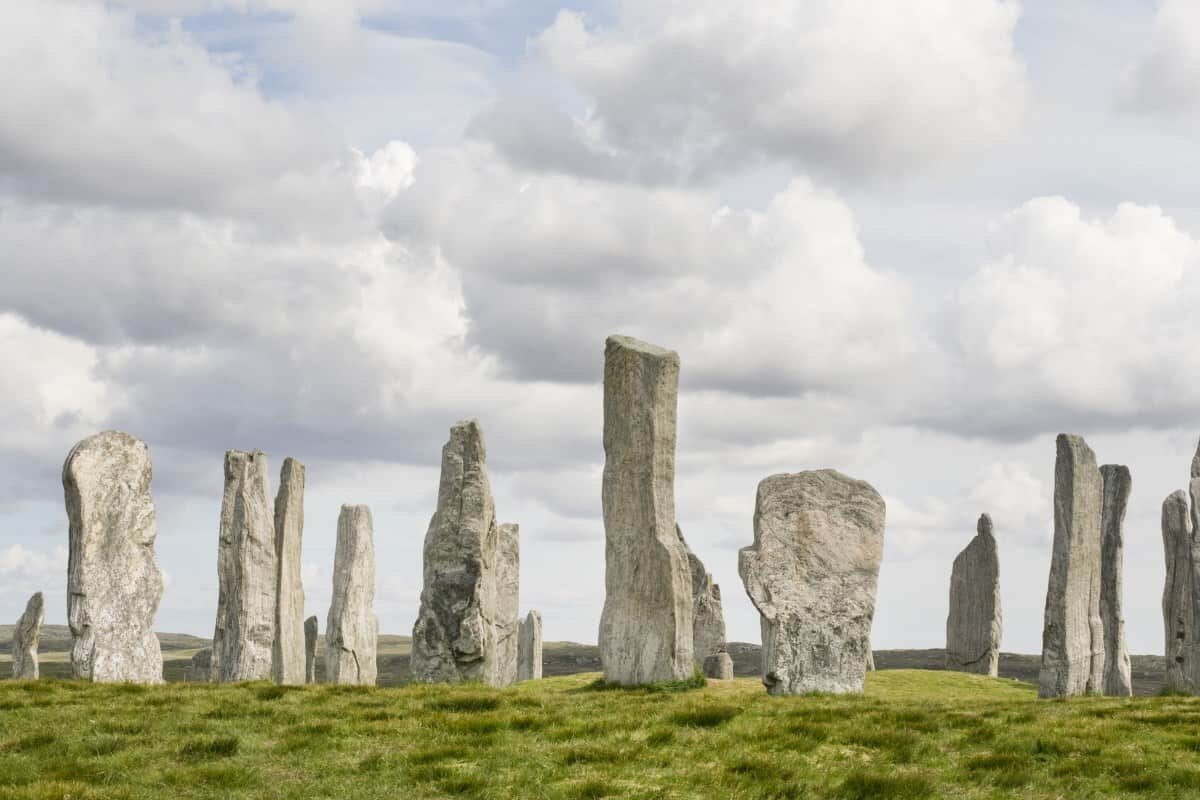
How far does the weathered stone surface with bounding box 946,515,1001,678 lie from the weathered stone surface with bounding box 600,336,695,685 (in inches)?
715

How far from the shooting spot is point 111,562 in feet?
73.9

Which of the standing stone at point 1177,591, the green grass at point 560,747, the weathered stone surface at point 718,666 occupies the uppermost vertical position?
the standing stone at point 1177,591

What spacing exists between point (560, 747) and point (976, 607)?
87.4 ft

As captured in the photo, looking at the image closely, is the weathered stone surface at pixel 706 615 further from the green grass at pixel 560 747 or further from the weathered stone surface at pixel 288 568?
the green grass at pixel 560 747

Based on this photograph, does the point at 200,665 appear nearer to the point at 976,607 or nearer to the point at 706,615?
the point at 706,615

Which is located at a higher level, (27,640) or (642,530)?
(642,530)

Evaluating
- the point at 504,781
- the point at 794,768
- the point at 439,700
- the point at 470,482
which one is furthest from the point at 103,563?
the point at 794,768

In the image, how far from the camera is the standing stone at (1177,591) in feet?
91.9

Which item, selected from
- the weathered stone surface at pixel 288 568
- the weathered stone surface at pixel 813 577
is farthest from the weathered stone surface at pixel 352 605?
the weathered stone surface at pixel 813 577

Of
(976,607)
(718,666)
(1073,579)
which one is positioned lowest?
(718,666)

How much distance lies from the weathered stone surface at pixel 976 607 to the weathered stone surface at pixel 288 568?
18.6 metres

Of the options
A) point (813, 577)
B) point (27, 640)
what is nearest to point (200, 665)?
point (27, 640)

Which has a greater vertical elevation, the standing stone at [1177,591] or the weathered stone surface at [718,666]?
the standing stone at [1177,591]

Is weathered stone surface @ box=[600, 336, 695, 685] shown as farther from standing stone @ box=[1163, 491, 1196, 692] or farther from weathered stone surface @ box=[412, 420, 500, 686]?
standing stone @ box=[1163, 491, 1196, 692]
